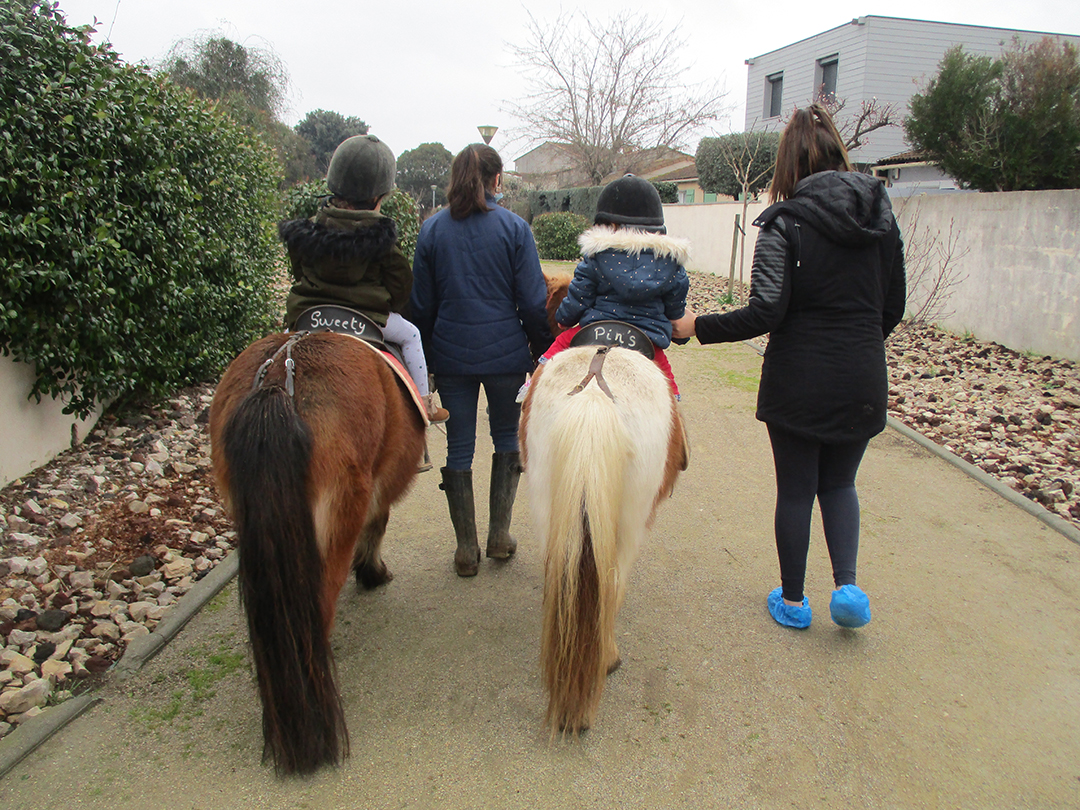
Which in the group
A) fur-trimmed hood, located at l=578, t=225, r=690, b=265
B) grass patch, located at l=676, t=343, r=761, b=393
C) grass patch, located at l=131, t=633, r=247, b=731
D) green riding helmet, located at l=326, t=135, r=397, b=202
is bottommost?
grass patch, located at l=676, t=343, r=761, b=393

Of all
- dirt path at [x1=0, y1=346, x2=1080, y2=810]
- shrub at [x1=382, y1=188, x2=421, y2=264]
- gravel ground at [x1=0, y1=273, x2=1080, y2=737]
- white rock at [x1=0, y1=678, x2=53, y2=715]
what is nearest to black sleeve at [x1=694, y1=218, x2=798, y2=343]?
dirt path at [x1=0, y1=346, x2=1080, y2=810]

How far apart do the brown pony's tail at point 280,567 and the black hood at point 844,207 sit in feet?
6.57

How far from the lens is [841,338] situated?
298 centimetres

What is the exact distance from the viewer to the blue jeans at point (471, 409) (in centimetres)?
371

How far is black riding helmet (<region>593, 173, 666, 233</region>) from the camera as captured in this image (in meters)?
3.06

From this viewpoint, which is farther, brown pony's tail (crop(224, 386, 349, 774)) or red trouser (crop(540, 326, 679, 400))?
red trouser (crop(540, 326, 679, 400))

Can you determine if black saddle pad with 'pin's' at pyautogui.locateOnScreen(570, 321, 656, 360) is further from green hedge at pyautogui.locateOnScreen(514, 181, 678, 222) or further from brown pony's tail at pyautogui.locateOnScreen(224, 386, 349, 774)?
green hedge at pyautogui.locateOnScreen(514, 181, 678, 222)

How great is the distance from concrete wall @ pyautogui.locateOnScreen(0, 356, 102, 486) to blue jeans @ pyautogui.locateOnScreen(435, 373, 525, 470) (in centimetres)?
251

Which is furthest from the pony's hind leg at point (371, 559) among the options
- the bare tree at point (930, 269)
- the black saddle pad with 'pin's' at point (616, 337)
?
the bare tree at point (930, 269)

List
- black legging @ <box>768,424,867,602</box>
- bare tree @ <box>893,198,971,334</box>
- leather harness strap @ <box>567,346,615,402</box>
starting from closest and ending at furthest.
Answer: leather harness strap @ <box>567,346,615,402</box> < black legging @ <box>768,424,867,602</box> < bare tree @ <box>893,198,971,334</box>

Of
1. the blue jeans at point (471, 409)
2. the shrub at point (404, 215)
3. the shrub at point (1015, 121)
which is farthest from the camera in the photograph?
the shrub at point (1015, 121)

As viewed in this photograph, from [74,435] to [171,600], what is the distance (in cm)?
193

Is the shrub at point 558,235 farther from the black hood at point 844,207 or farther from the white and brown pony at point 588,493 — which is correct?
the white and brown pony at point 588,493

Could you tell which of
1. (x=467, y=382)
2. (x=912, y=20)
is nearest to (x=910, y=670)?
(x=467, y=382)
